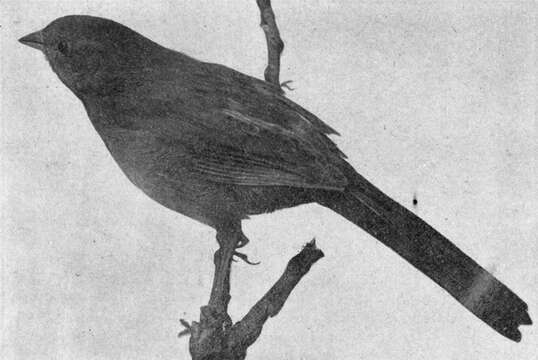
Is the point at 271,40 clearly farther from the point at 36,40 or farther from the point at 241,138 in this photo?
the point at 36,40

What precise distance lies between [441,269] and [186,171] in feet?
3.60

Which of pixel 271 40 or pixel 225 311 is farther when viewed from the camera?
pixel 271 40

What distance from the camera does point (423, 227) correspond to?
4176 mm

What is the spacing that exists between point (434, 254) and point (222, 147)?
96 centimetres

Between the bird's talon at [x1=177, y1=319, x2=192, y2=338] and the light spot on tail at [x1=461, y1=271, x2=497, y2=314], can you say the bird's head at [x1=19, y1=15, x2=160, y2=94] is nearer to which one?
the bird's talon at [x1=177, y1=319, x2=192, y2=338]

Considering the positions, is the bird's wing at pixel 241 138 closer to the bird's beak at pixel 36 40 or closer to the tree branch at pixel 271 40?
the tree branch at pixel 271 40

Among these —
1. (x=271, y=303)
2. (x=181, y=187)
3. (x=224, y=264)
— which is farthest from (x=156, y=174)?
(x=271, y=303)

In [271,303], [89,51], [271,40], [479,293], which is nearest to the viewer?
[271,303]

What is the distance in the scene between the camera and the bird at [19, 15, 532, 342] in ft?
13.0

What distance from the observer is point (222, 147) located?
3.95m

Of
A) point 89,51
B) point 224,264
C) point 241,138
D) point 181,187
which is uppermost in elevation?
point 89,51

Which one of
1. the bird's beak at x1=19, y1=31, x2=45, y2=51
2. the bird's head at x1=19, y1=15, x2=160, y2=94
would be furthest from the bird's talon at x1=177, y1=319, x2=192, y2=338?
the bird's beak at x1=19, y1=31, x2=45, y2=51

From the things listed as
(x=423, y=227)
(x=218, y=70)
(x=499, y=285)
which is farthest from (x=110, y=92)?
(x=499, y=285)

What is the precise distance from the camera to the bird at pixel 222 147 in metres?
3.96
